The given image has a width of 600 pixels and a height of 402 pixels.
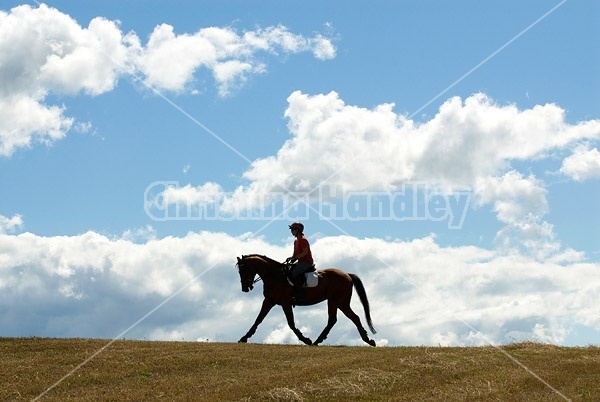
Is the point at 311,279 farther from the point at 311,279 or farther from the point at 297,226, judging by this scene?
the point at 297,226

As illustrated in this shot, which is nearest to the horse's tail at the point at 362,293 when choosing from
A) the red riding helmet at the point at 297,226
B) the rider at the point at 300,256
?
the rider at the point at 300,256

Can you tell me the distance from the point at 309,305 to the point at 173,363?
23.5 feet

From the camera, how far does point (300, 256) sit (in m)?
26.2

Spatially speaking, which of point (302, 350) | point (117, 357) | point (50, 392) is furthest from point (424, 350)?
point (50, 392)

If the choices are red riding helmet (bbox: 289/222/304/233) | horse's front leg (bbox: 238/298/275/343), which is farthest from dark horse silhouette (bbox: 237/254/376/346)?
red riding helmet (bbox: 289/222/304/233)

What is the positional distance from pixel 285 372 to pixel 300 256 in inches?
265

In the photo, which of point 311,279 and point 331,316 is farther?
point 331,316

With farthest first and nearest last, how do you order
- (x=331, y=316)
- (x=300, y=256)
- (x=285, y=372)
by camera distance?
(x=331, y=316), (x=300, y=256), (x=285, y=372)

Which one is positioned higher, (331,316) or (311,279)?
(311,279)

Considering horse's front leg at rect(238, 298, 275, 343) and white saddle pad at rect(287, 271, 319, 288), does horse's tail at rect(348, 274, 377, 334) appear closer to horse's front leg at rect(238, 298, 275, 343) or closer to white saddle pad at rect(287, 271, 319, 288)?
white saddle pad at rect(287, 271, 319, 288)

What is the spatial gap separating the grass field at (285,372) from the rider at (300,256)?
2898 mm

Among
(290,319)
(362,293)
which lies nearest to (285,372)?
(290,319)

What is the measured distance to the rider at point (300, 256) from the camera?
26.2m

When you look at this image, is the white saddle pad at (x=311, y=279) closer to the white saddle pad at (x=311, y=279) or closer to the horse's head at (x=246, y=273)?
the white saddle pad at (x=311, y=279)
